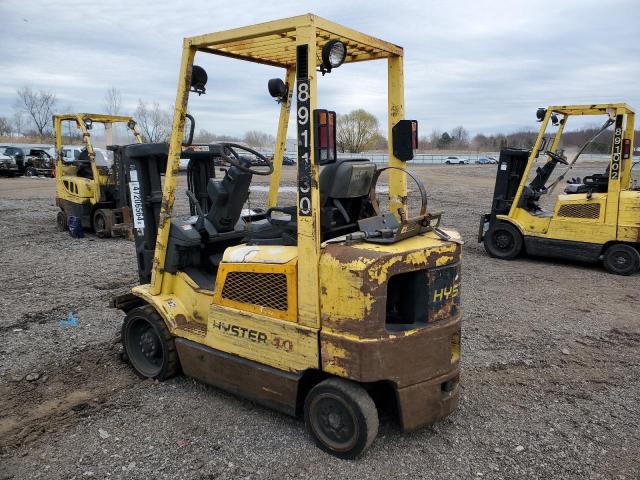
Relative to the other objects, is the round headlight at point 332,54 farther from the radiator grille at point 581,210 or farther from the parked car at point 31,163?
the parked car at point 31,163

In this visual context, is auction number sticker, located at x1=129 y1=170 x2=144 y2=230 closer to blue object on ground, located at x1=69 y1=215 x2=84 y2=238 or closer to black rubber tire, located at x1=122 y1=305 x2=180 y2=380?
black rubber tire, located at x1=122 y1=305 x2=180 y2=380

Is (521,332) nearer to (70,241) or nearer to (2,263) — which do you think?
(2,263)

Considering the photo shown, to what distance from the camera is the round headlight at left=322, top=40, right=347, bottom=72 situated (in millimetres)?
3213

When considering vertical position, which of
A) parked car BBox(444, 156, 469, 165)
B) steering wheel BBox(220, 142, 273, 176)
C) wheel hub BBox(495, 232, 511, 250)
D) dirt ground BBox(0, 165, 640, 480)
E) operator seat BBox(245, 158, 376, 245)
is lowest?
dirt ground BBox(0, 165, 640, 480)

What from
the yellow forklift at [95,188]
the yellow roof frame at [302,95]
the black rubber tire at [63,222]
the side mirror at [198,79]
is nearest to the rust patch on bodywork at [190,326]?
the yellow roof frame at [302,95]

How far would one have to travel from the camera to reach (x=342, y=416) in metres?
3.39

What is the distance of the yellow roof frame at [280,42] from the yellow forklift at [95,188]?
7272 mm

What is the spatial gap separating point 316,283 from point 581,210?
274 inches

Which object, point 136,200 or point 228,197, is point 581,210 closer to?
point 228,197

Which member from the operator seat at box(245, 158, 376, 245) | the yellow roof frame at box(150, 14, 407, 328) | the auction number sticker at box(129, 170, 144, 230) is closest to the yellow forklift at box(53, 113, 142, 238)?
the auction number sticker at box(129, 170, 144, 230)

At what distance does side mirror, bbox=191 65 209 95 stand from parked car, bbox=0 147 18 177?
28228 mm

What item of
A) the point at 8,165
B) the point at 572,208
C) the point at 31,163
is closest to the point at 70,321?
the point at 572,208

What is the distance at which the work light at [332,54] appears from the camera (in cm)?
321

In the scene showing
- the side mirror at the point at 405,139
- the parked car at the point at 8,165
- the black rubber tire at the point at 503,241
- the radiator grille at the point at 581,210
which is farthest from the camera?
the parked car at the point at 8,165
